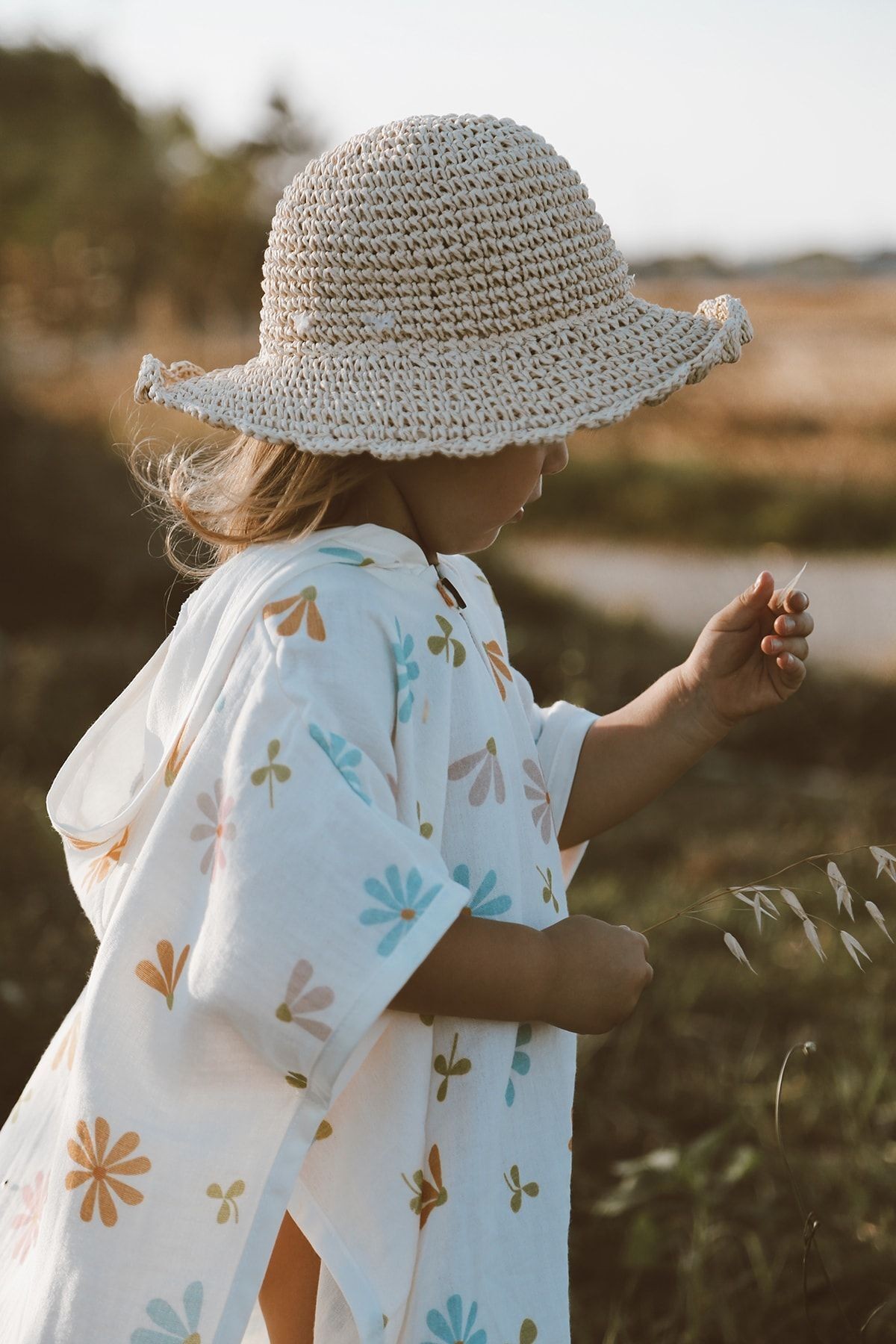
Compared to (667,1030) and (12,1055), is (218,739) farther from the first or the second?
(667,1030)

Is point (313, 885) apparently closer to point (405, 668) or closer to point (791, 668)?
point (405, 668)

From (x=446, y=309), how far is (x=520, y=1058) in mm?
654

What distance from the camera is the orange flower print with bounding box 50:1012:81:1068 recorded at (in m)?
1.26

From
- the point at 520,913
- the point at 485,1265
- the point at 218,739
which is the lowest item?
the point at 485,1265

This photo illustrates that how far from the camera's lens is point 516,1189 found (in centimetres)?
115

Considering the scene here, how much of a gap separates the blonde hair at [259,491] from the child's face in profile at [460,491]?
A: 3 cm

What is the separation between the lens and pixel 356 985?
999mm

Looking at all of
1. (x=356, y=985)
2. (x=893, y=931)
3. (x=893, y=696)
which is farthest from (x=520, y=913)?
(x=893, y=696)

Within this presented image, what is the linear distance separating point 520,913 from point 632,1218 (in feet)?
2.88

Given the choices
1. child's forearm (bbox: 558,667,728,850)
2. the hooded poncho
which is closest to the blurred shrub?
child's forearm (bbox: 558,667,728,850)

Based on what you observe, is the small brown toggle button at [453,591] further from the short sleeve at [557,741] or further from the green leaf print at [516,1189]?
the green leaf print at [516,1189]

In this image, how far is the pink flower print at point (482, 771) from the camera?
3.85ft

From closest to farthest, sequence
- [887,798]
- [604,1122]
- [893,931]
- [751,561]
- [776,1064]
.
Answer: [604,1122] → [776,1064] → [893,931] → [887,798] → [751,561]

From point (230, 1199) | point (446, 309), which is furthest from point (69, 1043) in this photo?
point (446, 309)
